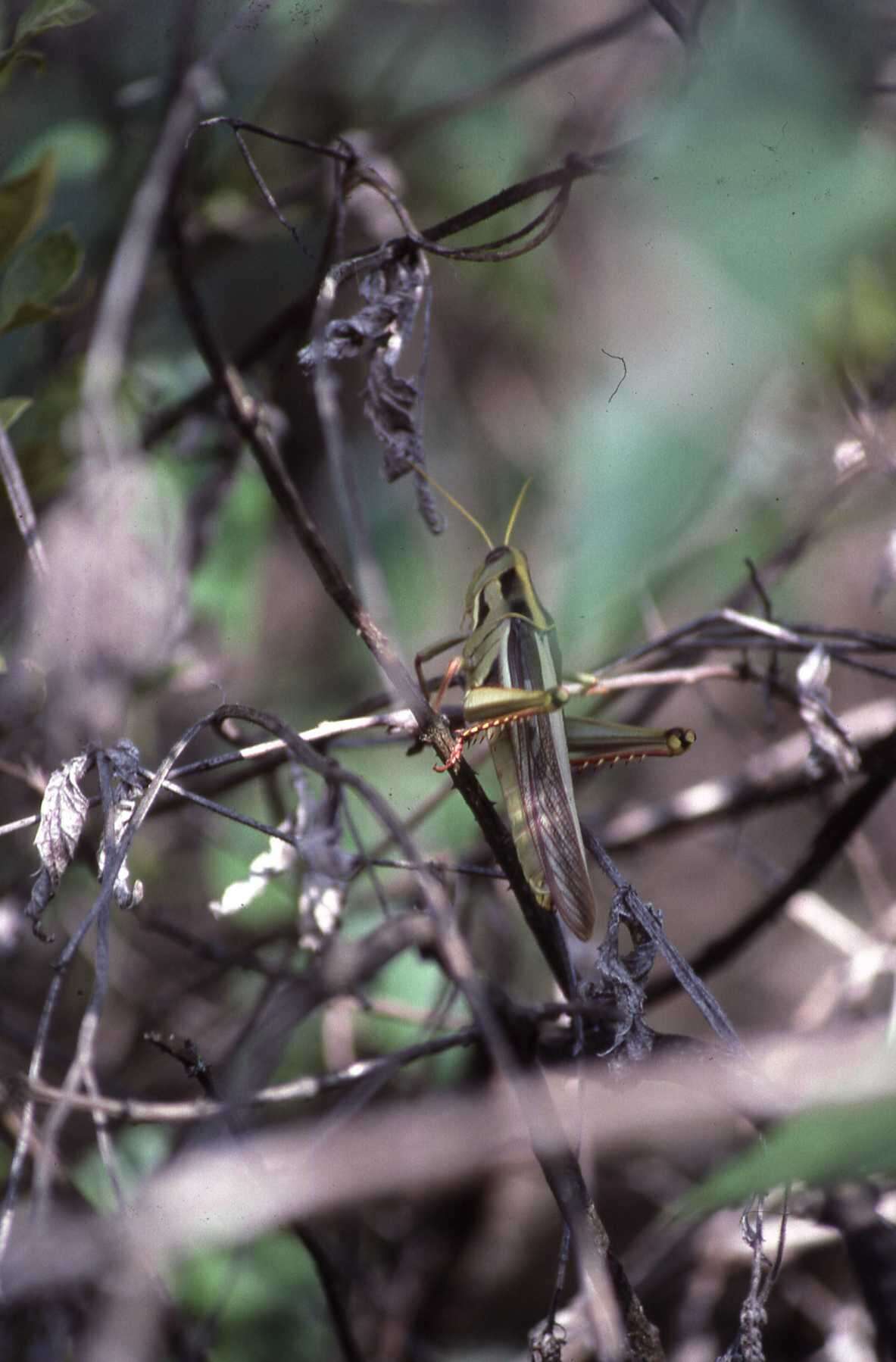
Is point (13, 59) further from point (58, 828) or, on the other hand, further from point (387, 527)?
point (387, 527)

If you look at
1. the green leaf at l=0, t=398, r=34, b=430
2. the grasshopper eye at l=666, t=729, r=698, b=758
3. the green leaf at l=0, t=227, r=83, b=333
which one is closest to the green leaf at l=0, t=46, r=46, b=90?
the green leaf at l=0, t=227, r=83, b=333

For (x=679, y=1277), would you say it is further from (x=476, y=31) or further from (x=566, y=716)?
(x=476, y=31)

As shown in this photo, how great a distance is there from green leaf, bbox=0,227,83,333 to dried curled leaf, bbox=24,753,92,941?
0.41 meters

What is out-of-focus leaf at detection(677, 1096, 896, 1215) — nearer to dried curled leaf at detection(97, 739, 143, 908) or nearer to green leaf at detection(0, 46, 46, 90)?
dried curled leaf at detection(97, 739, 143, 908)

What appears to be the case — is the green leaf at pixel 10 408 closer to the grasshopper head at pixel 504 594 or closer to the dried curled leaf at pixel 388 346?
the dried curled leaf at pixel 388 346

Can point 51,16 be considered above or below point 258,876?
above

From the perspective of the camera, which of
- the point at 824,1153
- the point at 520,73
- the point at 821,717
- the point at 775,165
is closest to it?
Answer: the point at 824,1153

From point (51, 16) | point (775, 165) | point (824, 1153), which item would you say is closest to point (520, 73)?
point (51, 16)

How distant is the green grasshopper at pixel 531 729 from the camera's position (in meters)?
0.78

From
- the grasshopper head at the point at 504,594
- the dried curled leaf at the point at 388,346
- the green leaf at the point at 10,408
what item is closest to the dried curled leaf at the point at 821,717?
the grasshopper head at the point at 504,594

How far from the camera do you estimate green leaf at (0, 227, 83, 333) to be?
0.90 metres

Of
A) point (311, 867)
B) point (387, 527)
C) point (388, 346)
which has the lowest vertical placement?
point (387, 527)

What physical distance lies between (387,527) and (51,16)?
3.11ft

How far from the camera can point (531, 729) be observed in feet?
2.92
